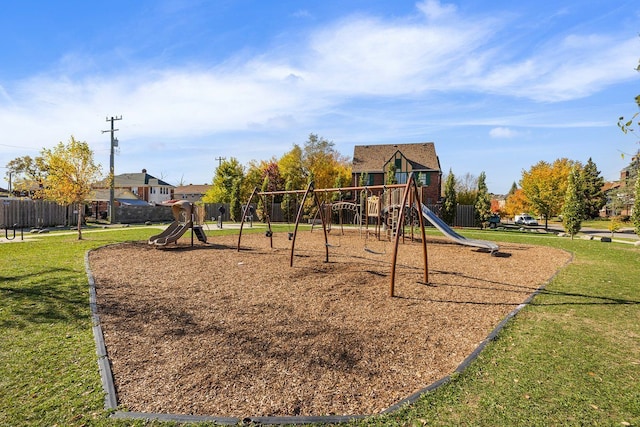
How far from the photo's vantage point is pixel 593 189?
53219 millimetres

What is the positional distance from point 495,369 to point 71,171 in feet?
61.5

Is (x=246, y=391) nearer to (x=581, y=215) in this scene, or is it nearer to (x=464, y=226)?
(x=581, y=215)

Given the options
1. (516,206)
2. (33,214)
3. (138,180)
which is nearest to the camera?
(33,214)

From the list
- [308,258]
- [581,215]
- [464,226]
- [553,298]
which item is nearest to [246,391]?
[553,298]

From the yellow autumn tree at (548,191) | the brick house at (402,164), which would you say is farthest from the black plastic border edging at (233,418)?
the brick house at (402,164)

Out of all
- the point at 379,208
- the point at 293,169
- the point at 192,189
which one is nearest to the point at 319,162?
the point at 293,169

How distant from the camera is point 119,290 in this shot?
7441 millimetres

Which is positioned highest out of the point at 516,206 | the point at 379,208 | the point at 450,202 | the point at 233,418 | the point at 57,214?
the point at 450,202

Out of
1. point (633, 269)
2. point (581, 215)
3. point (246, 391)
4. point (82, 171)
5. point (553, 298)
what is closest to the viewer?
point (246, 391)

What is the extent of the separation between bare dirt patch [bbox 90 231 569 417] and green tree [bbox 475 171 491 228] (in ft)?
65.2

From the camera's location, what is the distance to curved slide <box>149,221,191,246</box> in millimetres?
13873

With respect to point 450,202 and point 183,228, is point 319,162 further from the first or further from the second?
point 183,228

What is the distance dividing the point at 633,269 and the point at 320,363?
1124cm

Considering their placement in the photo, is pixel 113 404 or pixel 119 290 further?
pixel 119 290
